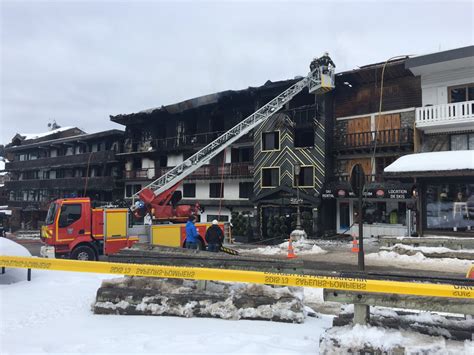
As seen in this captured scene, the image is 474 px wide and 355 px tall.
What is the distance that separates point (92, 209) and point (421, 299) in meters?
14.0

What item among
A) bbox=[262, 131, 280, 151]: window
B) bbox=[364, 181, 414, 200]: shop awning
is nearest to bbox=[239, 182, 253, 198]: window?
bbox=[262, 131, 280, 151]: window

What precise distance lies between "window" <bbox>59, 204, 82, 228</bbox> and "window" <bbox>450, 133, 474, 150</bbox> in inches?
902

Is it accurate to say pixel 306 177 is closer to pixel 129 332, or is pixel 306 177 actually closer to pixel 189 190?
pixel 189 190

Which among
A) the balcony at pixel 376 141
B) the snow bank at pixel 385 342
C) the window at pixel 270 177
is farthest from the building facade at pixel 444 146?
the snow bank at pixel 385 342

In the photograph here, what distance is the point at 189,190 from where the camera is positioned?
41.3 metres

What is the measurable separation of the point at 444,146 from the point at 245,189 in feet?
57.3

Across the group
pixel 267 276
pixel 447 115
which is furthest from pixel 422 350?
pixel 447 115

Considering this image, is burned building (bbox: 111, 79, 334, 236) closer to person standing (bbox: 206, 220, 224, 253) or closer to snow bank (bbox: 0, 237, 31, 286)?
person standing (bbox: 206, 220, 224, 253)

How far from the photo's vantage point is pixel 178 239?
699 inches

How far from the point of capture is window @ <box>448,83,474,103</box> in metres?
24.8

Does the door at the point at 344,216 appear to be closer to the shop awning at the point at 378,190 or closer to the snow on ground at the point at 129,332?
the shop awning at the point at 378,190

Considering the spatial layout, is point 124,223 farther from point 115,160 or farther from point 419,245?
point 115,160

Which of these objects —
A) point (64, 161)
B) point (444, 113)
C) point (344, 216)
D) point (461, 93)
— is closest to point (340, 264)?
point (444, 113)

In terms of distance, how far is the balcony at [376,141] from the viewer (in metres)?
26.8
